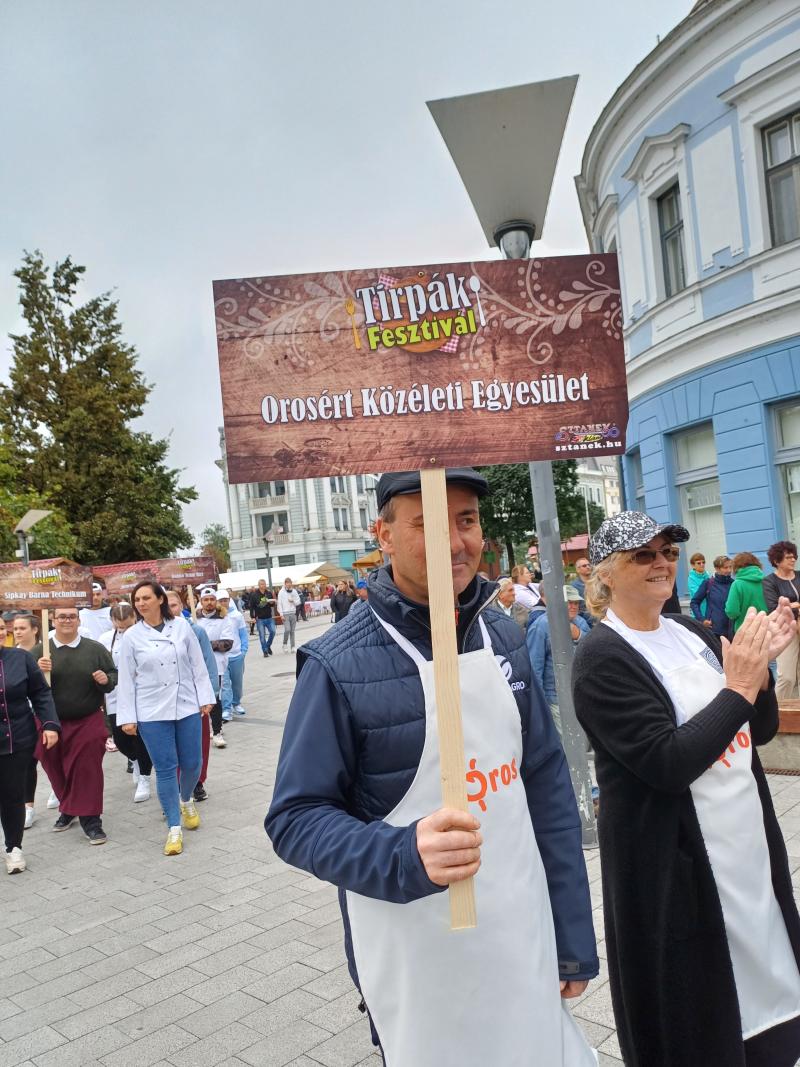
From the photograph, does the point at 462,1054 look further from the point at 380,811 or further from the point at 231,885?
the point at 231,885

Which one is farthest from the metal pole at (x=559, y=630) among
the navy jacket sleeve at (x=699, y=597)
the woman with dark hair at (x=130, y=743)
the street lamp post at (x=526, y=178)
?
the navy jacket sleeve at (x=699, y=597)

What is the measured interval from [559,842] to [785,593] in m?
6.71

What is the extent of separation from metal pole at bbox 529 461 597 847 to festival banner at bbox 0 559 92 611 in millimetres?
5718

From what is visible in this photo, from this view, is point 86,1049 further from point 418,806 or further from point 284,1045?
point 418,806

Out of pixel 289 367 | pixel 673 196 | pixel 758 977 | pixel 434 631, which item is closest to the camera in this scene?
pixel 434 631

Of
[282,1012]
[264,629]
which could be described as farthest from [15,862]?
[264,629]

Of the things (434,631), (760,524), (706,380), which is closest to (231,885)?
(434,631)

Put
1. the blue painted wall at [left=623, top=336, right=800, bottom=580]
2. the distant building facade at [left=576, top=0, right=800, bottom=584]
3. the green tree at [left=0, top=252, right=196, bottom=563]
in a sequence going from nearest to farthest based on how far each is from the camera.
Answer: the distant building facade at [left=576, top=0, right=800, bottom=584]
the blue painted wall at [left=623, top=336, right=800, bottom=580]
the green tree at [left=0, top=252, right=196, bottom=563]

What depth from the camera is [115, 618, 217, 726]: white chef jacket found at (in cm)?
629

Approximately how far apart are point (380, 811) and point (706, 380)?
1262cm

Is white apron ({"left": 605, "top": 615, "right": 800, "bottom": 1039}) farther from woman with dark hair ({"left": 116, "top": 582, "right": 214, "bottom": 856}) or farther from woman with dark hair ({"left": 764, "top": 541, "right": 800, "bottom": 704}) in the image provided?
woman with dark hair ({"left": 764, "top": 541, "right": 800, "bottom": 704})

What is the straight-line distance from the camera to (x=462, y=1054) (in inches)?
68.7

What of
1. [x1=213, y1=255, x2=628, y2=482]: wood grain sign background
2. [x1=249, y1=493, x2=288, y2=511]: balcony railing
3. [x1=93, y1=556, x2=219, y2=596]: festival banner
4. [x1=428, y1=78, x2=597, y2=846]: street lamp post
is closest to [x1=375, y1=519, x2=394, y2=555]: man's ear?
[x1=213, y1=255, x2=628, y2=482]: wood grain sign background

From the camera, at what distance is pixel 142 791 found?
8.06 meters
